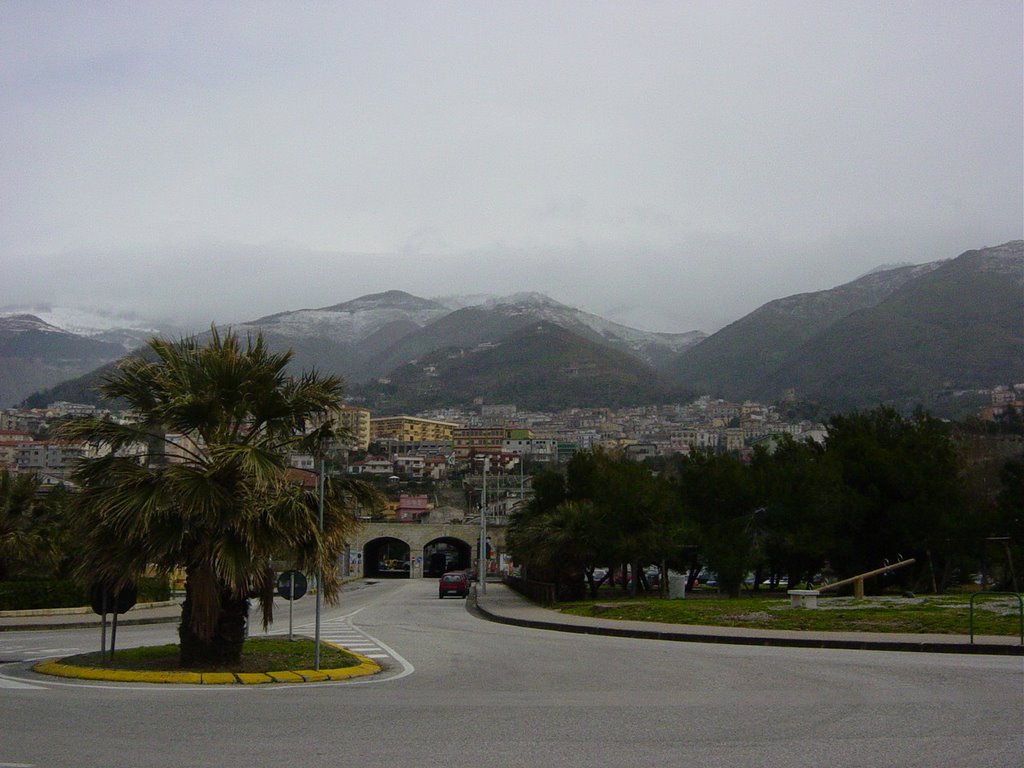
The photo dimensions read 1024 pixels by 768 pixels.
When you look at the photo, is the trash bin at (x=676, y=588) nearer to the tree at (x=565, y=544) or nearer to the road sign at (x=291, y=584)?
the tree at (x=565, y=544)

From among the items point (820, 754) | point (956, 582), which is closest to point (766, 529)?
point (956, 582)

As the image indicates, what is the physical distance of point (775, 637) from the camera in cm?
2197

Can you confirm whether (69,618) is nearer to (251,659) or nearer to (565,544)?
(565,544)

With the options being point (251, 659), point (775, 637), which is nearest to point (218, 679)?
point (251, 659)

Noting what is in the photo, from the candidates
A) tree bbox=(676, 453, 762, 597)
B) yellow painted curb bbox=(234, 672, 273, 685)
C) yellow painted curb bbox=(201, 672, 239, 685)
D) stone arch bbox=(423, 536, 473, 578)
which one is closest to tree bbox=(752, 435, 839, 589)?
tree bbox=(676, 453, 762, 597)

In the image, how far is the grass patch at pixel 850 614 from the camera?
A: 2212 centimetres

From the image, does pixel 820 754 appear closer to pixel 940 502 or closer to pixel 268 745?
pixel 268 745

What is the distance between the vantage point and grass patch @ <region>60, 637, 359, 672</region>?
16062 millimetres

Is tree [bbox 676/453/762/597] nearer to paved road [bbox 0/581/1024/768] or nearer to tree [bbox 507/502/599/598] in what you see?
tree [bbox 507/502/599/598]

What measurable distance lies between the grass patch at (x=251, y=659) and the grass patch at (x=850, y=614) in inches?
431

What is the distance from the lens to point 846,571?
39750mm

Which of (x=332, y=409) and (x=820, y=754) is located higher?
(x=332, y=409)

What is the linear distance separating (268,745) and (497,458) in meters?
174

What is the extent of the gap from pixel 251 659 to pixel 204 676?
215 centimetres
